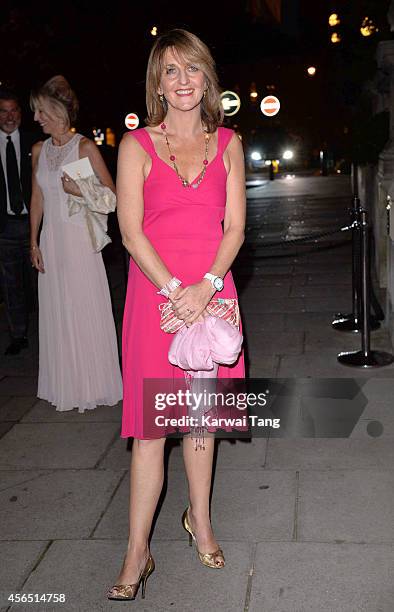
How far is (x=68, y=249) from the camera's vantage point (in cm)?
566

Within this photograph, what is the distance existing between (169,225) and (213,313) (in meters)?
0.40

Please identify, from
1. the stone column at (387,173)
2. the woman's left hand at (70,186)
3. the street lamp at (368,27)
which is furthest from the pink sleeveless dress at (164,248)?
the street lamp at (368,27)

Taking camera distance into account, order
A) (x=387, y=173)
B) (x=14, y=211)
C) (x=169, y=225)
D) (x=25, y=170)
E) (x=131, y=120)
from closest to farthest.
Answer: (x=169, y=225), (x=25, y=170), (x=14, y=211), (x=387, y=173), (x=131, y=120)

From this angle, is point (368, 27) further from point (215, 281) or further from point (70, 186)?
point (215, 281)

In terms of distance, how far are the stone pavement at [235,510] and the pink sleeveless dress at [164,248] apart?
0.69 meters

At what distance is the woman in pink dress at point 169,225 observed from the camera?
3.26 meters

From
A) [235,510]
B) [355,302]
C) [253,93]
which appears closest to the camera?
[235,510]

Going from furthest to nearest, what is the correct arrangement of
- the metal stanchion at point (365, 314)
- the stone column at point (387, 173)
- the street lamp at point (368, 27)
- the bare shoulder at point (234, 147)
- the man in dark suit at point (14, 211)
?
the street lamp at point (368, 27)
the stone column at point (387, 173)
the man in dark suit at point (14, 211)
the metal stanchion at point (365, 314)
the bare shoulder at point (234, 147)

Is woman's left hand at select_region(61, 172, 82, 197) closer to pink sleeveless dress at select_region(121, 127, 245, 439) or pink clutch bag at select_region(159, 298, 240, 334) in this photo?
pink sleeveless dress at select_region(121, 127, 245, 439)

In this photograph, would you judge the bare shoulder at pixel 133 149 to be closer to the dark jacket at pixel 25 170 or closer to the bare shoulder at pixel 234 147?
the bare shoulder at pixel 234 147

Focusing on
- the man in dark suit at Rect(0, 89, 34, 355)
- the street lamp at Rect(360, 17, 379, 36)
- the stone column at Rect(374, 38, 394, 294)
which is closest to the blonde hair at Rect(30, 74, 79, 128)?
the man in dark suit at Rect(0, 89, 34, 355)

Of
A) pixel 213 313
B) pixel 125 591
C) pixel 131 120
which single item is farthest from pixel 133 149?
pixel 131 120

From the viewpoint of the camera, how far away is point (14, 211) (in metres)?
7.30

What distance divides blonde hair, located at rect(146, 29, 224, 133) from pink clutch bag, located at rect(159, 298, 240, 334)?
2.40 feet
